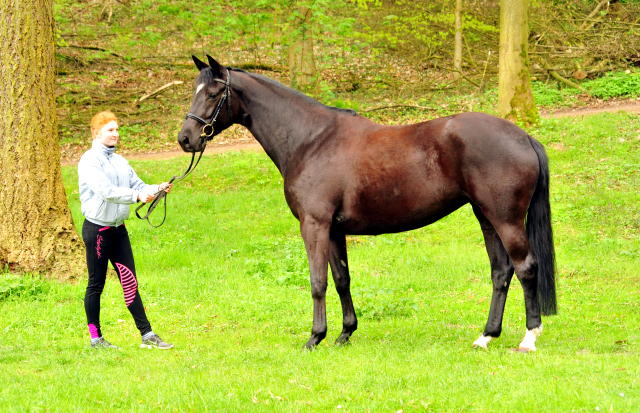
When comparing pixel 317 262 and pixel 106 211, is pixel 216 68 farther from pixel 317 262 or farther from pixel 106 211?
Result: pixel 317 262

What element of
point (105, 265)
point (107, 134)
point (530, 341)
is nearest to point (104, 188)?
point (107, 134)

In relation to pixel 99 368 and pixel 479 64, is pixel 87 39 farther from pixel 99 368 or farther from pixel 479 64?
pixel 99 368

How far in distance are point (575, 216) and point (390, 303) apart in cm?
490

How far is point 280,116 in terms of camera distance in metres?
5.40

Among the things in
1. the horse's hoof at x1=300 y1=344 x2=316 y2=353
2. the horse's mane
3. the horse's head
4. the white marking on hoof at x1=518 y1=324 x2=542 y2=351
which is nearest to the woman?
the horse's head

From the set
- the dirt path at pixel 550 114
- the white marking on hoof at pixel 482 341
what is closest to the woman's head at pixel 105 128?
the white marking on hoof at pixel 482 341

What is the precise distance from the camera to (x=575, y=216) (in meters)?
9.70

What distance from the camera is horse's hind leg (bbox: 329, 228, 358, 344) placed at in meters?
5.38

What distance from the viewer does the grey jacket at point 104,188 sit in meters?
4.86

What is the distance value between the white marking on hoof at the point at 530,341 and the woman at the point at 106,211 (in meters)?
3.07

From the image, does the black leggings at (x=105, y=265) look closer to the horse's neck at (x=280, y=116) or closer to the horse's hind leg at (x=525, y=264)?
the horse's neck at (x=280, y=116)

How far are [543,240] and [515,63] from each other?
32.5 feet

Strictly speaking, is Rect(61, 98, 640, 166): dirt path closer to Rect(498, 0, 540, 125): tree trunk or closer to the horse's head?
Rect(498, 0, 540, 125): tree trunk

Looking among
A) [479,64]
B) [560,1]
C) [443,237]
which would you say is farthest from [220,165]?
[560,1]
